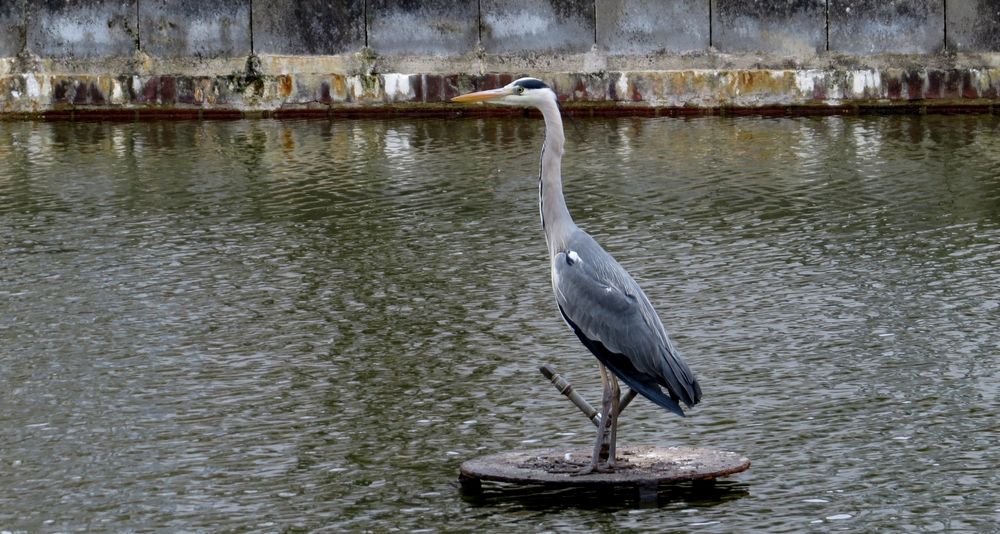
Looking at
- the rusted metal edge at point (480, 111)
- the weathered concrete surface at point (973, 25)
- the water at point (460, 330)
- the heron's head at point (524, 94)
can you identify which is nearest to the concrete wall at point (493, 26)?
the weathered concrete surface at point (973, 25)

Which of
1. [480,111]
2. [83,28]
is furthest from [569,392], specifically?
[83,28]

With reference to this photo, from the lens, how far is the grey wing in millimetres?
8039

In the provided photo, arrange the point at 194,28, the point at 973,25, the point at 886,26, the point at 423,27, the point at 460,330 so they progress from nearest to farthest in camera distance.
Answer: the point at 460,330
the point at 973,25
the point at 886,26
the point at 423,27
the point at 194,28

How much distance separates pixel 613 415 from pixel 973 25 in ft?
51.4

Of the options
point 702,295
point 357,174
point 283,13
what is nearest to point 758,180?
point 357,174

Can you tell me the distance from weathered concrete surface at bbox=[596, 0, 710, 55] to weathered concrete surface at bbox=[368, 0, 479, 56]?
5.38 feet

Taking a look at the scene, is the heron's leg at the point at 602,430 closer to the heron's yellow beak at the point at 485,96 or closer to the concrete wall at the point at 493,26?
the heron's yellow beak at the point at 485,96

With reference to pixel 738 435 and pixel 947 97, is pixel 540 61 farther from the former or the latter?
pixel 738 435

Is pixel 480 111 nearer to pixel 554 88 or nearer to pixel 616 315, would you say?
Answer: pixel 554 88

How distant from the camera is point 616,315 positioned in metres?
8.19

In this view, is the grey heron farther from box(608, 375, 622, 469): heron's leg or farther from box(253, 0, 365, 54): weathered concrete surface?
box(253, 0, 365, 54): weathered concrete surface

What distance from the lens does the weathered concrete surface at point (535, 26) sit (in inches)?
906

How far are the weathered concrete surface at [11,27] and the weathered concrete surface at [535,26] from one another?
5.87 m

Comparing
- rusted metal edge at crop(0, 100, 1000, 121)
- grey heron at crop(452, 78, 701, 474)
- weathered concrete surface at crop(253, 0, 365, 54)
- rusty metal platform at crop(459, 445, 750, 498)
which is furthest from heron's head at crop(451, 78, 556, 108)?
weathered concrete surface at crop(253, 0, 365, 54)
